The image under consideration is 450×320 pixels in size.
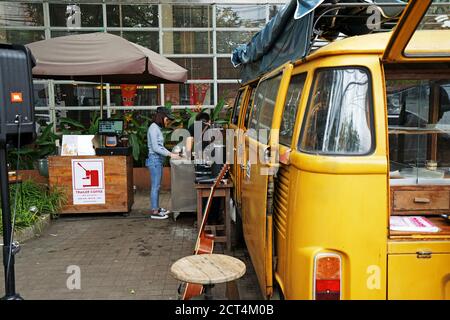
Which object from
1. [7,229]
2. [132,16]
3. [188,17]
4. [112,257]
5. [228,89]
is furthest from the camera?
[228,89]

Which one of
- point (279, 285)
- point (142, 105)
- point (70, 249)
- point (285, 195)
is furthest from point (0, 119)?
point (142, 105)

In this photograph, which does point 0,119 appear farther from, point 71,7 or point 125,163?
point 71,7

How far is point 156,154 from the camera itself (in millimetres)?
6680

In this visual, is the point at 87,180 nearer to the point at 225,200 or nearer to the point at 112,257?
the point at 112,257

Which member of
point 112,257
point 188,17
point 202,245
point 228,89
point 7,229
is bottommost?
point 112,257

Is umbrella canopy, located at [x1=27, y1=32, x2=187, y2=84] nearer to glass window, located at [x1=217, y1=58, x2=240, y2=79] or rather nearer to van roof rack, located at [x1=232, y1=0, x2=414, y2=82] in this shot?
van roof rack, located at [x1=232, y1=0, x2=414, y2=82]

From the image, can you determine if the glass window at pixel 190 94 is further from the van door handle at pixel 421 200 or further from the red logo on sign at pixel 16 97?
the van door handle at pixel 421 200

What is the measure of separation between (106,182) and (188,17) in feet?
16.6

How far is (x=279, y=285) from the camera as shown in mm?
2910

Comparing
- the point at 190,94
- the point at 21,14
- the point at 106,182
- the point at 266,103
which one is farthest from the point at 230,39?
the point at 266,103

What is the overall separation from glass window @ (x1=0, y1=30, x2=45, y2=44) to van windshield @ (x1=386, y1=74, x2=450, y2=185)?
8.92 m

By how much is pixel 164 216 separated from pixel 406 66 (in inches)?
193

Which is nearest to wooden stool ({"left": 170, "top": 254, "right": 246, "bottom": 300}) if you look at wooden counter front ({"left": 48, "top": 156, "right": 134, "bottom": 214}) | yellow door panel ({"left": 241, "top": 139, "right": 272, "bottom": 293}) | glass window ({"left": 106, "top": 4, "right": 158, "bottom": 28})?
yellow door panel ({"left": 241, "top": 139, "right": 272, "bottom": 293})

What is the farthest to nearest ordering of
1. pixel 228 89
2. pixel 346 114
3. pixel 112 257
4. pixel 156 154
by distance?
pixel 228 89
pixel 156 154
pixel 112 257
pixel 346 114
